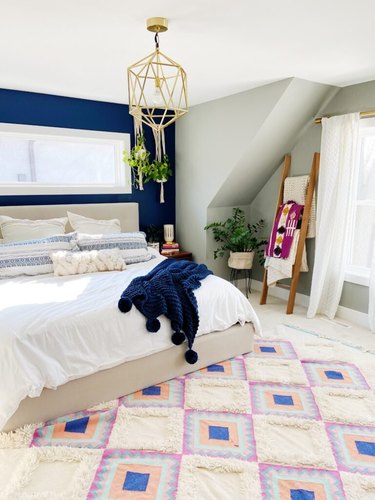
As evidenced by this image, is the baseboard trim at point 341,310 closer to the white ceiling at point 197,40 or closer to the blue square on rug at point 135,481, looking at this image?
the white ceiling at point 197,40

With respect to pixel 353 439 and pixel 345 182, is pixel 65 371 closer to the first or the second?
pixel 353 439

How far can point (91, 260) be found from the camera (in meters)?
3.29

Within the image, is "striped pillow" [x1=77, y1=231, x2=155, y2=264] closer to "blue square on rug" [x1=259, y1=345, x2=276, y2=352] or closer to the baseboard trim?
"blue square on rug" [x1=259, y1=345, x2=276, y2=352]

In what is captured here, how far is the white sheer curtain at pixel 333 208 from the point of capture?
357cm

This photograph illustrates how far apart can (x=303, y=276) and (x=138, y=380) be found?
248 cm

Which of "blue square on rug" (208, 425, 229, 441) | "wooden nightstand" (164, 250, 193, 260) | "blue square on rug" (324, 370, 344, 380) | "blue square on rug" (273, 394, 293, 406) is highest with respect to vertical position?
"wooden nightstand" (164, 250, 193, 260)

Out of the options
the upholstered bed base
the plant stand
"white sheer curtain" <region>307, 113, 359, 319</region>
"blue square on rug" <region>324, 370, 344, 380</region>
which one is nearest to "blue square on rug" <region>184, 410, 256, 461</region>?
the upholstered bed base

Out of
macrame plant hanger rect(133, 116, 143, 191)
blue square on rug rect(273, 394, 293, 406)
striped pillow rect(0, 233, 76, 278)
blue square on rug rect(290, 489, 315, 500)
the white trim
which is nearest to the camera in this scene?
blue square on rug rect(290, 489, 315, 500)

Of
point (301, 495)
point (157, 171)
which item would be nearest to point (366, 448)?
point (301, 495)

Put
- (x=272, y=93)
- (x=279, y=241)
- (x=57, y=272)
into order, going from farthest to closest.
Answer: (x=279, y=241), (x=272, y=93), (x=57, y=272)

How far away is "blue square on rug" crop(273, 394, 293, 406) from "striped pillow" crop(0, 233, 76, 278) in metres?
2.08

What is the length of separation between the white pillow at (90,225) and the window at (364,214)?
248 centimetres

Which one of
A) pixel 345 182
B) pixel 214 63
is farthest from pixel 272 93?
pixel 345 182

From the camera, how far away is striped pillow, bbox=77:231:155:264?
3537 millimetres
